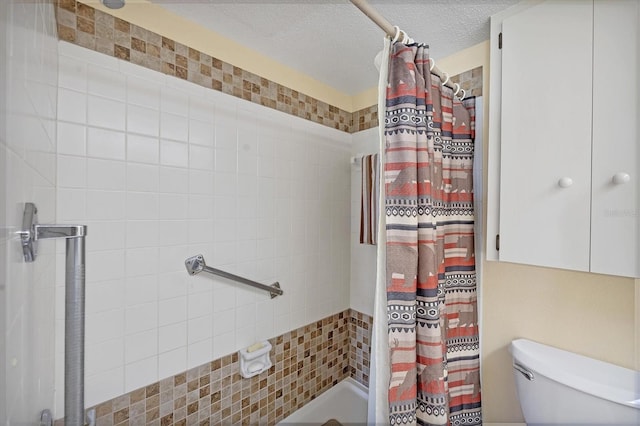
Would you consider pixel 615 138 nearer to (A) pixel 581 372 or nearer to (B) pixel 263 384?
(A) pixel 581 372

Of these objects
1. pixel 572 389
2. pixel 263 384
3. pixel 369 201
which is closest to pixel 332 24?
pixel 369 201

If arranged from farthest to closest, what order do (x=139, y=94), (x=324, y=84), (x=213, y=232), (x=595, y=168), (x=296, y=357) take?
1. (x=324, y=84)
2. (x=296, y=357)
3. (x=213, y=232)
4. (x=139, y=94)
5. (x=595, y=168)

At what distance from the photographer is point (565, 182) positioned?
2.81 ft

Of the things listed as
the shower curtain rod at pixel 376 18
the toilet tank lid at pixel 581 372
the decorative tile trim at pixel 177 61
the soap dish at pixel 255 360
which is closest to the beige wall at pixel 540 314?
the toilet tank lid at pixel 581 372

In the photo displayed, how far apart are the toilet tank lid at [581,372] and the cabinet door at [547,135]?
1.26 feet

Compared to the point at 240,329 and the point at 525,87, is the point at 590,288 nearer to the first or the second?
the point at 525,87

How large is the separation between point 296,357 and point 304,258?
0.59m

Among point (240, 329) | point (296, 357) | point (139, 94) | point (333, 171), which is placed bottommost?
point (296, 357)

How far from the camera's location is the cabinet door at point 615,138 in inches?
29.6

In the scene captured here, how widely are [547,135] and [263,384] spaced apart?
5.61 ft

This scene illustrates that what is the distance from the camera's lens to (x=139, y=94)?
41.3 inches

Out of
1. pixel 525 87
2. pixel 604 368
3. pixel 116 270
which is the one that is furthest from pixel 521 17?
pixel 116 270

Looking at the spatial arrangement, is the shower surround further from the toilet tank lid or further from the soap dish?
the toilet tank lid

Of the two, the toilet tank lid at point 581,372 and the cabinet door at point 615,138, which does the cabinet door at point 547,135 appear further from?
the toilet tank lid at point 581,372
